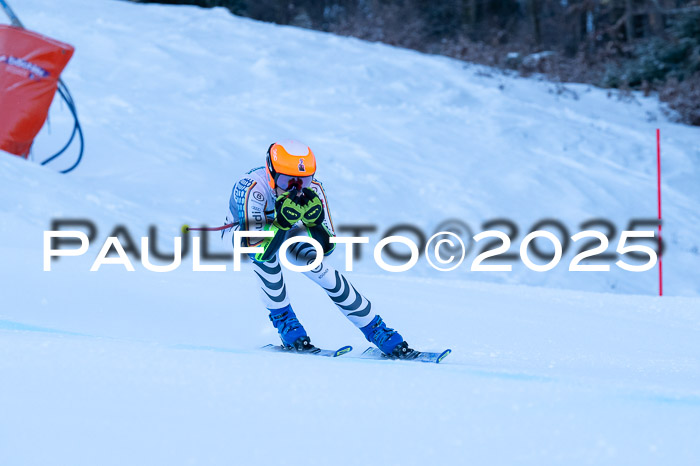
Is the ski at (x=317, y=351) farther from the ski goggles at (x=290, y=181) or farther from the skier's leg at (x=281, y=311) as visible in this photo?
the ski goggles at (x=290, y=181)

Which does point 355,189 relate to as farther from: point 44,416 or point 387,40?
point 387,40

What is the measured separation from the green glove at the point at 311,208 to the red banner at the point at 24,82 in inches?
207

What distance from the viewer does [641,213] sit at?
393 inches

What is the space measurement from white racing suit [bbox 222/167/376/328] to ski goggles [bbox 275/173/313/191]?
0.08m

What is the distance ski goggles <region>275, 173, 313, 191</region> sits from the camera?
403 cm

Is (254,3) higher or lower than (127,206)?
higher

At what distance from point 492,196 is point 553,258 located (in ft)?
5.35

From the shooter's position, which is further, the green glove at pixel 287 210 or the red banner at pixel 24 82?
the red banner at pixel 24 82

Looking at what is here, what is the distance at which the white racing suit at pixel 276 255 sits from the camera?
405cm

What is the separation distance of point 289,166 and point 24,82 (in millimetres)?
5328

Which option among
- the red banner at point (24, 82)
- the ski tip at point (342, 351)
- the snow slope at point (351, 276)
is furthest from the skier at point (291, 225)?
the red banner at point (24, 82)

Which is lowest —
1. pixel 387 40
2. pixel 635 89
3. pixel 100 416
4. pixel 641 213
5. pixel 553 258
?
pixel 100 416

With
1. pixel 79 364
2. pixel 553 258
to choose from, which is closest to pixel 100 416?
pixel 79 364

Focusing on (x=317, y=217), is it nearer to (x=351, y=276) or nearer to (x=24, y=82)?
(x=351, y=276)
